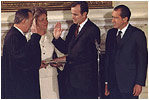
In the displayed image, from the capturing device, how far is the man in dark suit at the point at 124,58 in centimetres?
405

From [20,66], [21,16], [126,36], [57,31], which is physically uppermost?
[21,16]

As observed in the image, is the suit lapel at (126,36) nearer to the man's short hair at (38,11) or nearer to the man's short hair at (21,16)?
the man's short hair at (38,11)

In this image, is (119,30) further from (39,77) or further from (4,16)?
(4,16)

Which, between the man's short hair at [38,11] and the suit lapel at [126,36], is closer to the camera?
the suit lapel at [126,36]

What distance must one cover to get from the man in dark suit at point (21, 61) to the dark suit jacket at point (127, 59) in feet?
3.16

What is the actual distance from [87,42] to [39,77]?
3.05 ft

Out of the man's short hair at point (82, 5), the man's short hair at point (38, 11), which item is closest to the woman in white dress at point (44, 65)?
the man's short hair at point (38, 11)

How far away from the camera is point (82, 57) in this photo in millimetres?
4254

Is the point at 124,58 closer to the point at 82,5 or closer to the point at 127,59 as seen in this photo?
the point at 127,59

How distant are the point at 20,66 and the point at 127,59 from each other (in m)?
1.37

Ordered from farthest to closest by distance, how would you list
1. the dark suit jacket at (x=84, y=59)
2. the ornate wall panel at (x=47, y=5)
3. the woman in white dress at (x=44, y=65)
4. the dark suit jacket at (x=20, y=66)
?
the ornate wall panel at (x=47, y=5) → the woman in white dress at (x=44, y=65) → the dark suit jacket at (x=84, y=59) → the dark suit jacket at (x=20, y=66)

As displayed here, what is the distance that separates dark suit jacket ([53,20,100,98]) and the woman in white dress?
324 millimetres

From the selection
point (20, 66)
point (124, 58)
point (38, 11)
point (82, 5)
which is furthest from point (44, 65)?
point (124, 58)

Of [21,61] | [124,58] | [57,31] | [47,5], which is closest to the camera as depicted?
[21,61]
